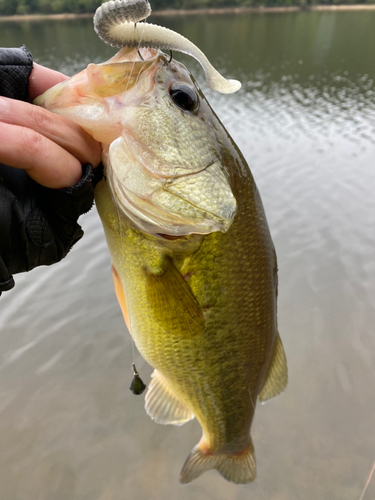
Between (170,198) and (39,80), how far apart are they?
675 millimetres

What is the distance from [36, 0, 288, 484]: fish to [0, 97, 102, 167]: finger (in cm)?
4

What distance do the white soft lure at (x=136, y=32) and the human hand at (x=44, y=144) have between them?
29 cm

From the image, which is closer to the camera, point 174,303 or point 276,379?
point 174,303

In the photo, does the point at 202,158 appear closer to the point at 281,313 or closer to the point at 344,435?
the point at 344,435

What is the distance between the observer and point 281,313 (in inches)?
163

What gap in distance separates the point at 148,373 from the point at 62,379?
2.91ft

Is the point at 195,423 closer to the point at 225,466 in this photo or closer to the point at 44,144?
the point at 225,466

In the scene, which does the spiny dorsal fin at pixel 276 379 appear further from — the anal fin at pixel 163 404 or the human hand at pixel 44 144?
the human hand at pixel 44 144

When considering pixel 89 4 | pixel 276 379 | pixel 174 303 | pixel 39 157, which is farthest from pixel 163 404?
pixel 89 4

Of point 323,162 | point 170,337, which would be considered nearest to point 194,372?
point 170,337

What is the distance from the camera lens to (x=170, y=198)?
117 centimetres

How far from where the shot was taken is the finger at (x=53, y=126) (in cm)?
98

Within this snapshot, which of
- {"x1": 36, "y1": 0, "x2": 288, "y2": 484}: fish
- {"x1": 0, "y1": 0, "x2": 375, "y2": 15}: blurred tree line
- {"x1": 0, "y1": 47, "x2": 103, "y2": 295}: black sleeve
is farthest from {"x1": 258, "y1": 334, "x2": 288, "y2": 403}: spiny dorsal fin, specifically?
{"x1": 0, "y1": 0, "x2": 375, "y2": 15}: blurred tree line

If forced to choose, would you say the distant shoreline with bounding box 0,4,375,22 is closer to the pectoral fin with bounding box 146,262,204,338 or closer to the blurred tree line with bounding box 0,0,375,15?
the blurred tree line with bounding box 0,0,375,15
